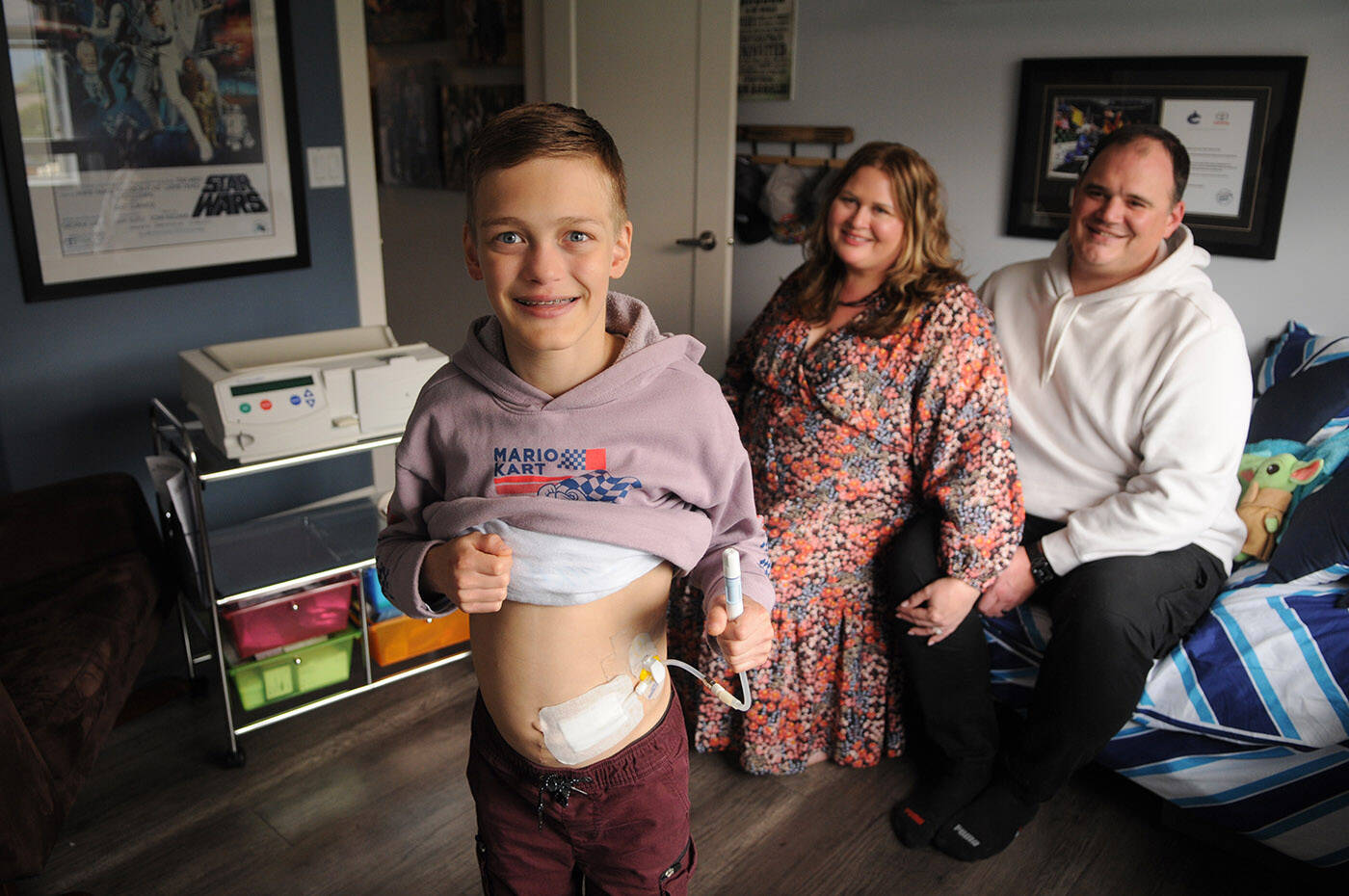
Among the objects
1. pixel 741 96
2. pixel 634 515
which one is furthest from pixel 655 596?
pixel 741 96

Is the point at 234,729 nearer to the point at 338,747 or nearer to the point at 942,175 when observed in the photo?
the point at 338,747

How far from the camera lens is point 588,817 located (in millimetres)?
1203

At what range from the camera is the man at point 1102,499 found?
Result: 195 centimetres

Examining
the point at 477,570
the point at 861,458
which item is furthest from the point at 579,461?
the point at 861,458

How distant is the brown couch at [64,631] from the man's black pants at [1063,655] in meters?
1.52

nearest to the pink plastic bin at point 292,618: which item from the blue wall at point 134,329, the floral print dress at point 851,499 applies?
the blue wall at point 134,329

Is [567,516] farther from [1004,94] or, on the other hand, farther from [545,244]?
[1004,94]

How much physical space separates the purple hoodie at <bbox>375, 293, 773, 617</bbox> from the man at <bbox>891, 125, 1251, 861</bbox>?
101 cm

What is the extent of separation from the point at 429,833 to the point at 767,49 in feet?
9.12

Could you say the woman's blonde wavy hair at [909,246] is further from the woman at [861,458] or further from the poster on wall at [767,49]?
the poster on wall at [767,49]

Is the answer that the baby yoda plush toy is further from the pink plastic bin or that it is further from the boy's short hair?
the pink plastic bin

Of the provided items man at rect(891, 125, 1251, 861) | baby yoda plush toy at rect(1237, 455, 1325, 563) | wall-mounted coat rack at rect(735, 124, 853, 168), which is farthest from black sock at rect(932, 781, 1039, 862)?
wall-mounted coat rack at rect(735, 124, 853, 168)

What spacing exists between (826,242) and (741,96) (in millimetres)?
1649

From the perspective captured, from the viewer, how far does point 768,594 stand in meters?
1.20
